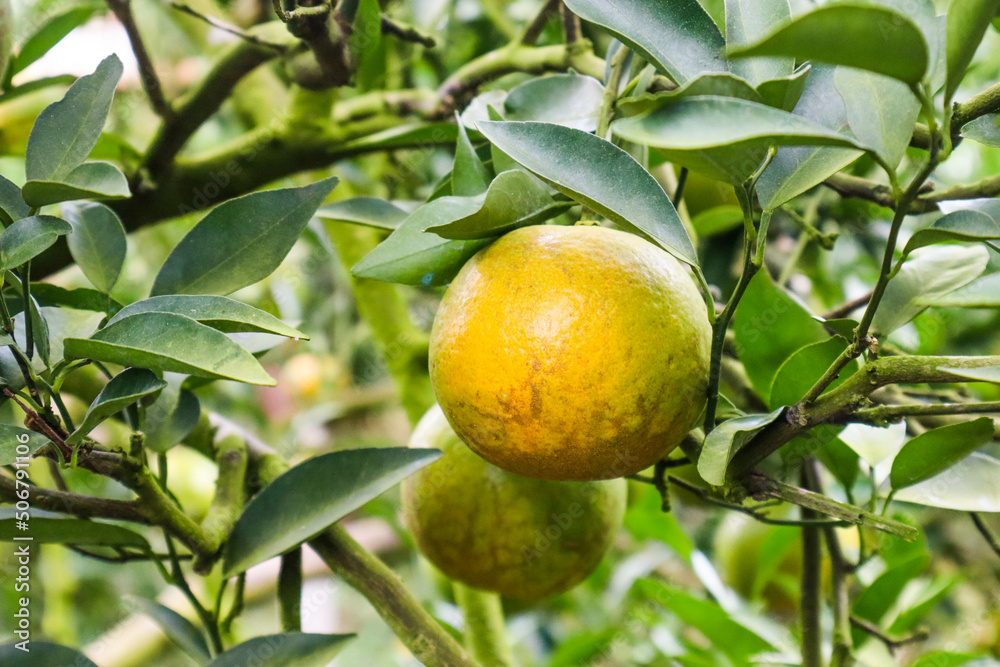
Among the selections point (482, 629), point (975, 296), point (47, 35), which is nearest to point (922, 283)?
point (975, 296)

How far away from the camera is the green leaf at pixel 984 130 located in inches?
16.0

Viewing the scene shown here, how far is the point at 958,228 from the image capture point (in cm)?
32

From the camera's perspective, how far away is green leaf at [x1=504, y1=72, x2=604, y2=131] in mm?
532

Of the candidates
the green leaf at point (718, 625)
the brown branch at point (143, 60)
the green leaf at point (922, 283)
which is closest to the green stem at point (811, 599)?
the green leaf at point (718, 625)

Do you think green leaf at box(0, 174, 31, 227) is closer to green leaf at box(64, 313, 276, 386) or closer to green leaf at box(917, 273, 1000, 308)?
green leaf at box(64, 313, 276, 386)

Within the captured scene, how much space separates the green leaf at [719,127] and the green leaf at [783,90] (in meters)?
0.03

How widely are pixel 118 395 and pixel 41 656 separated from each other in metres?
0.18

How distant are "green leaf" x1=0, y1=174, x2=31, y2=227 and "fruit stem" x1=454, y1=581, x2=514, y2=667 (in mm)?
591

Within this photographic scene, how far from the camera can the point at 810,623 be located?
0.66 meters

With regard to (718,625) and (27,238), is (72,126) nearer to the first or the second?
(27,238)

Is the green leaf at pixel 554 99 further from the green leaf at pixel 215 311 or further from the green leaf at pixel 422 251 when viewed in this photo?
the green leaf at pixel 215 311

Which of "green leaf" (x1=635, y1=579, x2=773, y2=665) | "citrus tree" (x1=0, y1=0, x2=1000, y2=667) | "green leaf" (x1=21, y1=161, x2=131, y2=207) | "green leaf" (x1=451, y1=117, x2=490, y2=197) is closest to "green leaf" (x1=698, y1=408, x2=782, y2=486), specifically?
"citrus tree" (x1=0, y1=0, x2=1000, y2=667)

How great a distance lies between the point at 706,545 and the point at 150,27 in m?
1.68

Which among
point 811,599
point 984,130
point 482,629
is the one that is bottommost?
point 482,629
